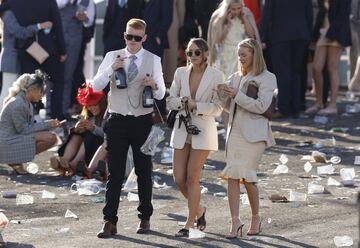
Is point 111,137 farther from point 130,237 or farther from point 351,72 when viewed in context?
point 351,72

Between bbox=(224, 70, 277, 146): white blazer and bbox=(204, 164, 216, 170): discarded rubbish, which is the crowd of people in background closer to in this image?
→ bbox=(224, 70, 277, 146): white blazer

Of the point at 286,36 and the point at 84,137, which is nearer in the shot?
the point at 84,137

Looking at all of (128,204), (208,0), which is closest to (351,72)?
(208,0)

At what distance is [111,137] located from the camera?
36.6 feet

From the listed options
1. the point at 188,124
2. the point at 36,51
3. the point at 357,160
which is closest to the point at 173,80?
the point at 188,124

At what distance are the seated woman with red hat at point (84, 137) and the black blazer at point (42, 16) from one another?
272 cm

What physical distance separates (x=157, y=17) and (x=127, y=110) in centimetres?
635

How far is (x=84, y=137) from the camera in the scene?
14453 mm

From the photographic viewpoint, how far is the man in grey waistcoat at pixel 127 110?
11.1 metres

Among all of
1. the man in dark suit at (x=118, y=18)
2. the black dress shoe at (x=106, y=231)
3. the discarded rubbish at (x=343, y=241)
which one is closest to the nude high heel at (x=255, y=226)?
the discarded rubbish at (x=343, y=241)

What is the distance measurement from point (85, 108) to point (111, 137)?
3139 millimetres

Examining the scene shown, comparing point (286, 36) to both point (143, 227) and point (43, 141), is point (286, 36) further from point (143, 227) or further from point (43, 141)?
point (143, 227)

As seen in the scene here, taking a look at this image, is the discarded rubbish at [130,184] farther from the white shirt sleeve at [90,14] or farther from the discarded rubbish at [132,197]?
the white shirt sleeve at [90,14]

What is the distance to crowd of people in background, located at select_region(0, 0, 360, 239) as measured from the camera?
11.1 metres
